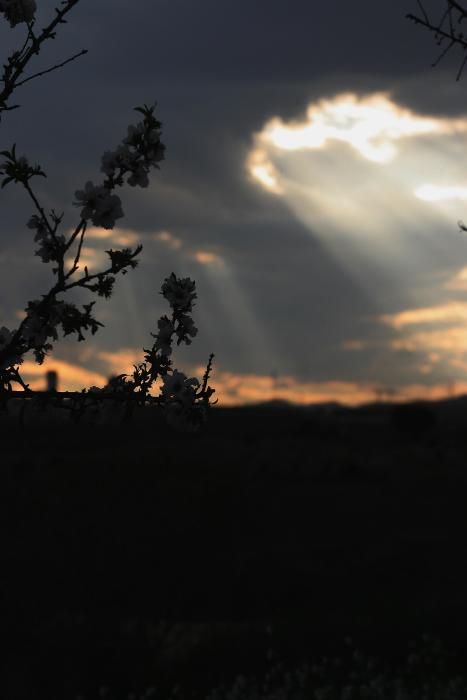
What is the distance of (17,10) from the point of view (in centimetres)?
520

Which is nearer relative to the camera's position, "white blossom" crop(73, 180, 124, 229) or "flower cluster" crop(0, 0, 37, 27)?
"white blossom" crop(73, 180, 124, 229)

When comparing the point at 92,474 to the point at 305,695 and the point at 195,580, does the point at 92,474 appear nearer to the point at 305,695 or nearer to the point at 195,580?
the point at 195,580

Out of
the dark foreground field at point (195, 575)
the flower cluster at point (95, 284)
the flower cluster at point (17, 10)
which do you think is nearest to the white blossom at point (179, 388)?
the flower cluster at point (95, 284)

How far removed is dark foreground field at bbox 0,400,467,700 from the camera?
10.2 meters

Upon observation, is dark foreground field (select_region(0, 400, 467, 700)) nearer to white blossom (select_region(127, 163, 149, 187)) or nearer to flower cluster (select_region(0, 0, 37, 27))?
white blossom (select_region(127, 163, 149, 187))

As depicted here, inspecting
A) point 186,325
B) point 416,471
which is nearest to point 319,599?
point 186,325

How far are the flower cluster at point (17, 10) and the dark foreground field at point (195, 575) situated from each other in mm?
6656

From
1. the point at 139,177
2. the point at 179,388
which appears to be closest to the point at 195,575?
the point at 179,388

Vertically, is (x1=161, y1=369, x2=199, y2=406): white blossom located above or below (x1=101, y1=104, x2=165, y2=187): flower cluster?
below

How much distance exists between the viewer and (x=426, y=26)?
5.23 m

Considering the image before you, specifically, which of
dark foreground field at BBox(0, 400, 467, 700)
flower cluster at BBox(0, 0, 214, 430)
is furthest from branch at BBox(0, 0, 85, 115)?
dark foreground field at BBox(0, 400, 467, 700)

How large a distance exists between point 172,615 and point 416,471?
28360 millimetres

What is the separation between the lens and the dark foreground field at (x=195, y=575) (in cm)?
1019

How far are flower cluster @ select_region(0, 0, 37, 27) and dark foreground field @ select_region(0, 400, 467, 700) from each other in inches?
262
